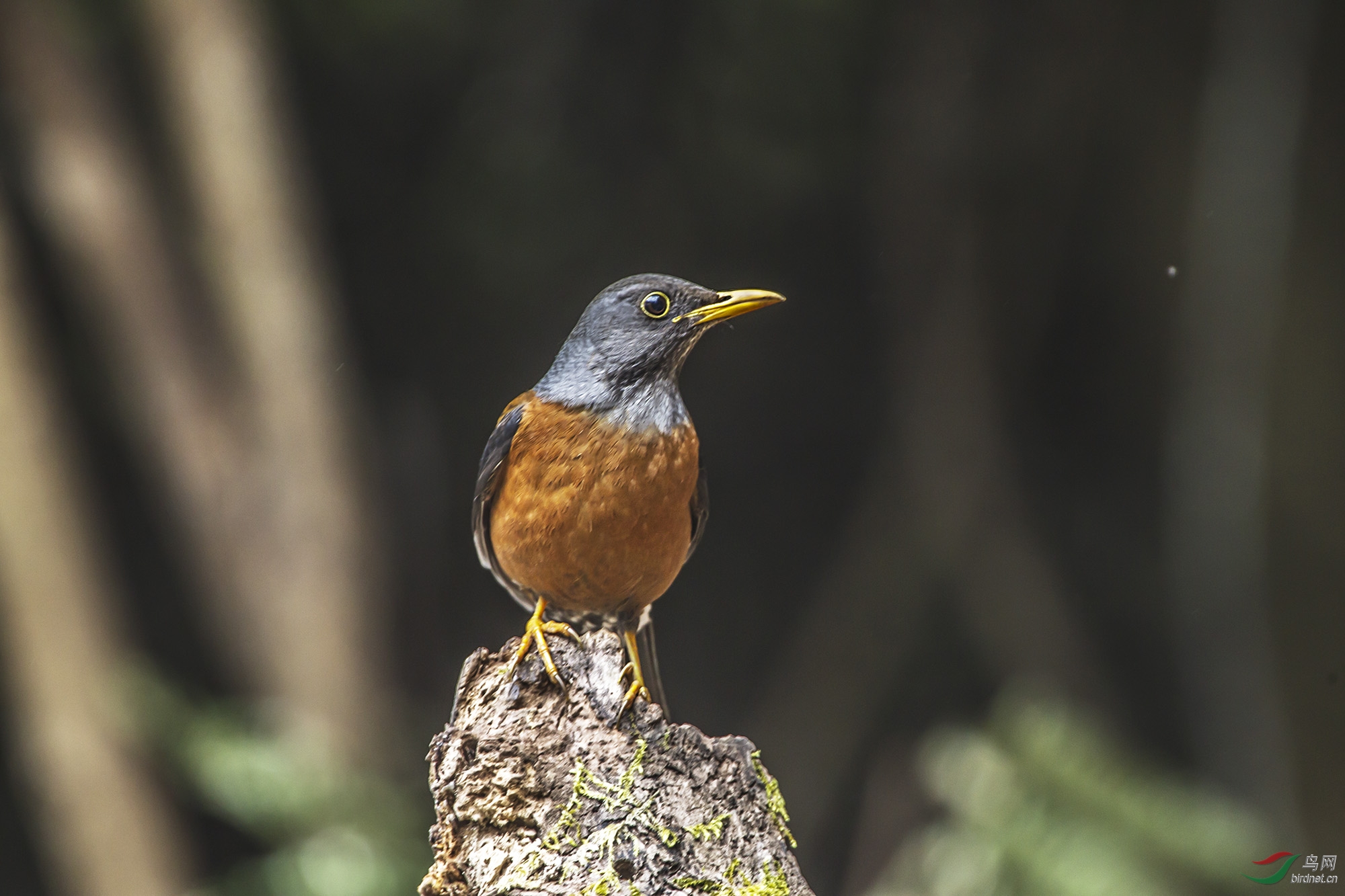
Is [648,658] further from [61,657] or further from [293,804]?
[61,657]

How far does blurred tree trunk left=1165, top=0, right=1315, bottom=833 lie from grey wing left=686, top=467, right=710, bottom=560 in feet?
14.6

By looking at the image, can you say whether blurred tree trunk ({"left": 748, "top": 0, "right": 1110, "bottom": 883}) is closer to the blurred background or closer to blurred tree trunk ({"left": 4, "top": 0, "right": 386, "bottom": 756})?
the blurred background

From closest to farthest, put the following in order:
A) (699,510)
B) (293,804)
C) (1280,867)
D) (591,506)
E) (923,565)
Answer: (591,506) → (699,510) → (293,804) → (1280,867) → (923,565)

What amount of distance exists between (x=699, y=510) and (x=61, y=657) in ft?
15.8

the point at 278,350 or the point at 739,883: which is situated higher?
the point at 278,350

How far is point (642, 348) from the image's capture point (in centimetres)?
340

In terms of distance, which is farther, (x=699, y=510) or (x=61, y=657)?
(x=61, y=657)

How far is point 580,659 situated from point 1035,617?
18.0 ft

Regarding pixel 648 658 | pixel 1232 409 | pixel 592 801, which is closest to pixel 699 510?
pixel 648 658

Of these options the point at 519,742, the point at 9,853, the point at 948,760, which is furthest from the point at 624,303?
the point at 9,853

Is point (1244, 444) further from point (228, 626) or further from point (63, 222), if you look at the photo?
point (63, 222)

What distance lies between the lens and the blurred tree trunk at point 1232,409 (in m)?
6.70

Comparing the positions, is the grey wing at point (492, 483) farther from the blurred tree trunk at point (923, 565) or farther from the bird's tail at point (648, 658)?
the blurred tree trunk at point (923, 565)

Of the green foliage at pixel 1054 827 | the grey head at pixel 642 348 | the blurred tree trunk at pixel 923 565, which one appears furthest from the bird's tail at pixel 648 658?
the blurred tree trunk at pixel 923 565
